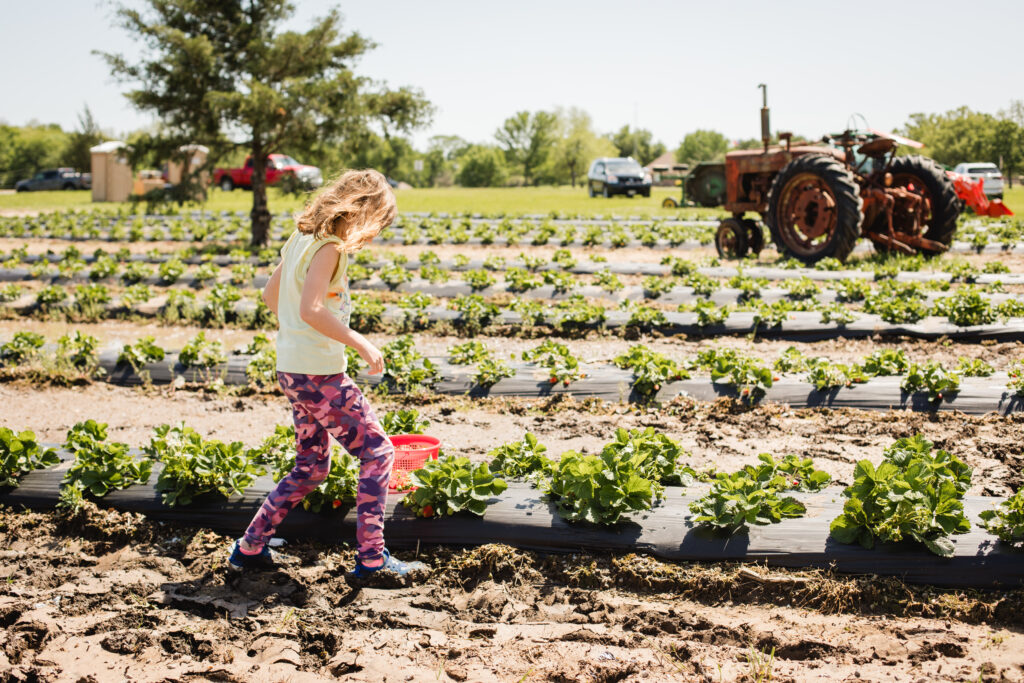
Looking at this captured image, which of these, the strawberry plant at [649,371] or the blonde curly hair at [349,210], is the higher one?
the blonde curly hair at [349,210]

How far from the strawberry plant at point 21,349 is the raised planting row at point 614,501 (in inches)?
135

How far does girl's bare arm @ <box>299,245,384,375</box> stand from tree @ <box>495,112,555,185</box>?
7906cm

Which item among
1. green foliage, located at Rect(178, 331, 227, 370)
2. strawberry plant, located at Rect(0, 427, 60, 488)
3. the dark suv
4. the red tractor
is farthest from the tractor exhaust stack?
the dark suv

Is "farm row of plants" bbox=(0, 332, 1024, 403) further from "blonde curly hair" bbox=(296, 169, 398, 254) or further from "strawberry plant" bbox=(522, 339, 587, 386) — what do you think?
"blonde curly hair" bbox=(296, 169, 398, 254)

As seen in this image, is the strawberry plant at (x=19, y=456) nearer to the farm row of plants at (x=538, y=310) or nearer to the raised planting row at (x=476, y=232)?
the farm row of plants at (x=538, y=310)

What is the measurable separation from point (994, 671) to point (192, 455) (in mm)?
3477

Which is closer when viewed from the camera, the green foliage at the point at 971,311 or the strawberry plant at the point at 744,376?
the strawberry plant at the point at 744,376

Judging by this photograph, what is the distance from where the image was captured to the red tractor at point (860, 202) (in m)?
11.7

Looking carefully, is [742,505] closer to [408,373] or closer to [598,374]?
[598,374]

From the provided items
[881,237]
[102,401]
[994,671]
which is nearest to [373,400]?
[102,401]

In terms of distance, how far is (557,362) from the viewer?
6582 mm

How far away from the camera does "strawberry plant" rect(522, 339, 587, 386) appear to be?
6.38 meters

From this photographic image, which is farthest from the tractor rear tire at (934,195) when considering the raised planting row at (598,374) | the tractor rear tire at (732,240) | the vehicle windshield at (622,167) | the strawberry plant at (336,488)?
the vehicle windshield at (622,167)

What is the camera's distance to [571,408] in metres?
6.14
